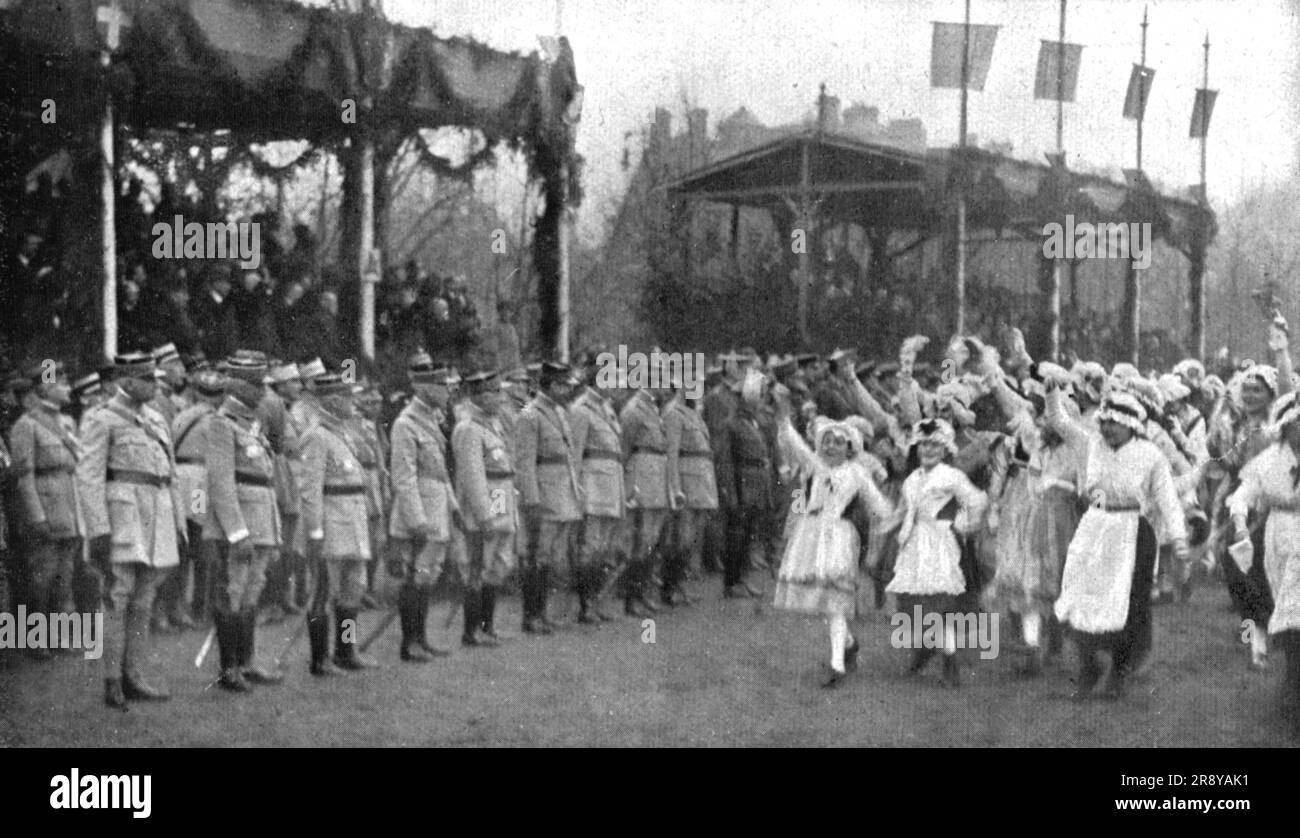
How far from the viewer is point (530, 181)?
25.1 ft

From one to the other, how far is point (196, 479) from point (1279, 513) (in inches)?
198

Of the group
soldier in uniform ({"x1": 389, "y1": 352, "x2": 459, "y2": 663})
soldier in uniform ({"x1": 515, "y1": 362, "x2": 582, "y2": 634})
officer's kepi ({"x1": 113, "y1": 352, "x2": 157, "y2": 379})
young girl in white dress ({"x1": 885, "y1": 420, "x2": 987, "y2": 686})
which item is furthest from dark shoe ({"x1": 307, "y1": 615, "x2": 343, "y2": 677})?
young girl in white dress ({"x1": 885, "y1": 420, "x2": 987, "y2": 686})

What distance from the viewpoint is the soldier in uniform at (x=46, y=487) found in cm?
699

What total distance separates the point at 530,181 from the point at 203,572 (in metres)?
2.57

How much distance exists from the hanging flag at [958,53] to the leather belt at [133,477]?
4.37 m

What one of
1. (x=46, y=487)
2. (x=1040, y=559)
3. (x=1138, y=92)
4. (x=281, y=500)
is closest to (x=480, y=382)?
(x=281, y=500)

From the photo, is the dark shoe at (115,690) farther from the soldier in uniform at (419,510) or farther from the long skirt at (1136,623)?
the long skirt at (1136,623)

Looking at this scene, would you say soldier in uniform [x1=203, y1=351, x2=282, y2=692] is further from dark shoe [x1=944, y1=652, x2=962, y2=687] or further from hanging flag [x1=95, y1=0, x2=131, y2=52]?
dark shoe [x1=944, y1=652, x2=962, y2=687]

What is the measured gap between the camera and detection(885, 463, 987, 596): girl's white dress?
7.00 m

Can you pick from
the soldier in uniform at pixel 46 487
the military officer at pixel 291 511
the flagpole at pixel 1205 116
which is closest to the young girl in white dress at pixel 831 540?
the military officer at pixel 291 511

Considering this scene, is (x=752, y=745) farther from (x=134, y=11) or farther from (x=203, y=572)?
(x=134, y=11)
